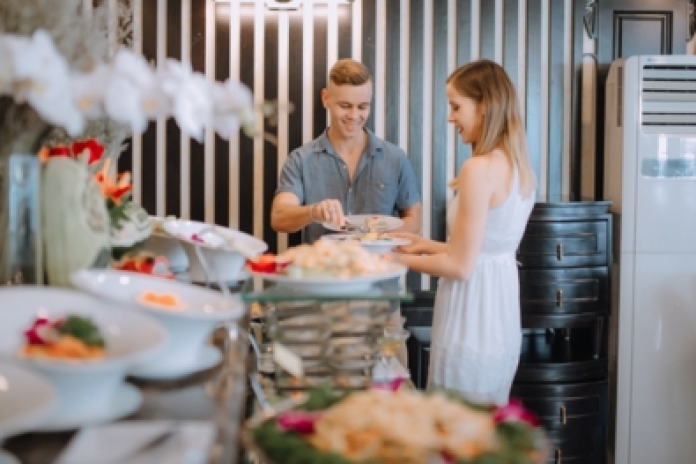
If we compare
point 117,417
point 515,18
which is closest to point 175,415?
point 117,417

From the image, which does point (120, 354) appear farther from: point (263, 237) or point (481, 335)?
point (263, 237)

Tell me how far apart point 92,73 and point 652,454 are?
12.1 ft

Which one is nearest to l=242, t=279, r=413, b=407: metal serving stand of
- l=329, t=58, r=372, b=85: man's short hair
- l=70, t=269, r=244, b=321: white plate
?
l=70, t=269, r=244, b=321: white plate

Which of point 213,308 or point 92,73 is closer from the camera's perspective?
point 92,73

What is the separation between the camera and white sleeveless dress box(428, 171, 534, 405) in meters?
3.11

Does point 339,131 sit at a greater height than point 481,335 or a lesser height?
greater

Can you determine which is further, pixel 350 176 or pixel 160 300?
pixel 350 176

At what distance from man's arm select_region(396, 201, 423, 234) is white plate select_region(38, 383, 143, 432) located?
294 centimetres

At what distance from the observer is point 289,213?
400 centimetres

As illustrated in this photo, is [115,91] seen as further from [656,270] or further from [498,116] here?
[656,270]

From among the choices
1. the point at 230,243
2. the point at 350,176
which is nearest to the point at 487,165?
the point at 230,243

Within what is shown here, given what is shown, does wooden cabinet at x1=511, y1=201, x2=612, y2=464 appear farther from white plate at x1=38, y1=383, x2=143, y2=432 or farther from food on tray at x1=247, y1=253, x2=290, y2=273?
white plate at x1=38, y1=383, x2=143, y2=432

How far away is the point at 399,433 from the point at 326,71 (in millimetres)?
3531

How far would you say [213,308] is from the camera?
1.75 metres
